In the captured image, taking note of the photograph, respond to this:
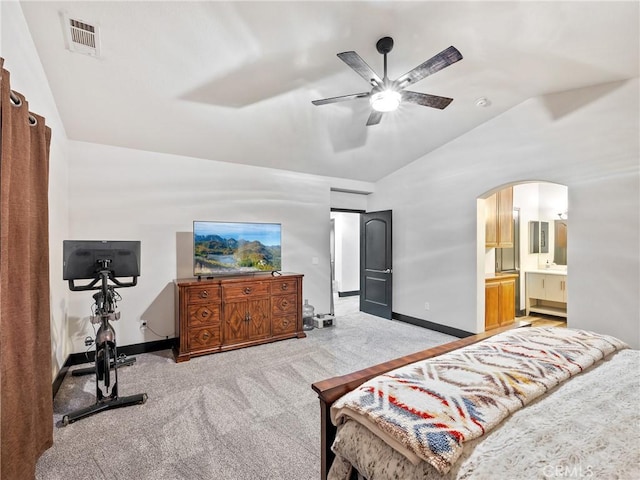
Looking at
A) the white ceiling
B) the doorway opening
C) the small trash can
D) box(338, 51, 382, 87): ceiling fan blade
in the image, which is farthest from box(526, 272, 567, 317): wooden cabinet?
box(338, 51, 382, 87): ceiling fan blade

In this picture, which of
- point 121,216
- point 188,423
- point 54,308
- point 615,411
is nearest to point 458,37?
point 615,411

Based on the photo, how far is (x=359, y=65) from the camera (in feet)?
6.97

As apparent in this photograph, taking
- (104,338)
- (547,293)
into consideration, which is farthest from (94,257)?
(547,293)

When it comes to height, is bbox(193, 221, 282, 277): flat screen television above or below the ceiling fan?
below

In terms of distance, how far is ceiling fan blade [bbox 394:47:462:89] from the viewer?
1973 mm

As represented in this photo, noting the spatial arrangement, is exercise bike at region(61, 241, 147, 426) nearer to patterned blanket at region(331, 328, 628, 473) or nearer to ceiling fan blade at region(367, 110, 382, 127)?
patterned blanket at region(331, 328, 628, 473)

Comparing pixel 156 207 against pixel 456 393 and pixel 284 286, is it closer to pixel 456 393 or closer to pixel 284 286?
pixel 284 286

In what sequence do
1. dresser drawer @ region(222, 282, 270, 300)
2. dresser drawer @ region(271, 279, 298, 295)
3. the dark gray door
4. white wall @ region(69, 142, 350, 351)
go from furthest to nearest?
the dark gray door → dresser drawer @ region(271, 279, 298, 295) → dresser drawer @ region(222, 282, 270, 300) → white wall @ region(69, 142, 350, 351)

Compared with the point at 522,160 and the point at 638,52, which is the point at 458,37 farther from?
the point at 522,160

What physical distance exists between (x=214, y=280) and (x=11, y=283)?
2.22 m

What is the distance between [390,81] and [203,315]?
327cm

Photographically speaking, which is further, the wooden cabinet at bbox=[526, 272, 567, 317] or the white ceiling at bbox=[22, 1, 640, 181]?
the wooden cabinet at bbox=[526, 272, 567, 317]

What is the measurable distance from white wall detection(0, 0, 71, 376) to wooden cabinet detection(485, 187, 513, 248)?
539cm

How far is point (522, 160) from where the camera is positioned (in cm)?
377
